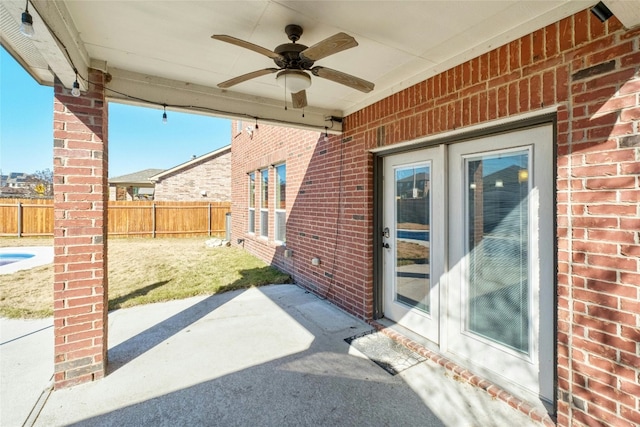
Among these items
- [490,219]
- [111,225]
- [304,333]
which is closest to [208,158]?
[111,225]

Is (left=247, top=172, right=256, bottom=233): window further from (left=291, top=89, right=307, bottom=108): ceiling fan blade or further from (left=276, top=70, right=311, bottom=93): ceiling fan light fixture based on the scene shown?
(left=276, top=70, right=311, bottom=93): ceiling fan light fixture

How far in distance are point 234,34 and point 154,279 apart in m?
5.27

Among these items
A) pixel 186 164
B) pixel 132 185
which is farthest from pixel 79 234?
pixel 132 185

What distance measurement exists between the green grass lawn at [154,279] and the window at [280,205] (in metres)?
0.83

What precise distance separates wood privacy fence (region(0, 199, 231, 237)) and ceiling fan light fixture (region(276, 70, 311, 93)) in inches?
408

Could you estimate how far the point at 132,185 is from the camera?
2067cm

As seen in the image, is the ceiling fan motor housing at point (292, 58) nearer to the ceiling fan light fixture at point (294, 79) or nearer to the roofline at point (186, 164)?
the ceiling fan light fixture at point (294, 79)

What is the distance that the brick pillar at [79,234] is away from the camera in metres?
2.58

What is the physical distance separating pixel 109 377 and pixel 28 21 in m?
2.76

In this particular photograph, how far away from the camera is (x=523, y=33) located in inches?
89.0

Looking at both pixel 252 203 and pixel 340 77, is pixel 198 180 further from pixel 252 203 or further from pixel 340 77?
pixel 340 77

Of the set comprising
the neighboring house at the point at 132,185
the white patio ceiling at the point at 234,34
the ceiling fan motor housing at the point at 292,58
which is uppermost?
the neighboring house at the point at 132,185

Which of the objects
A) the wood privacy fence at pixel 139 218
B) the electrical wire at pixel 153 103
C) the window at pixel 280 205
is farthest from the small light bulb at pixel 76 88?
the wood privacy fence at pixel 139 218

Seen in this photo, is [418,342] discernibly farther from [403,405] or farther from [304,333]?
[304,333]
